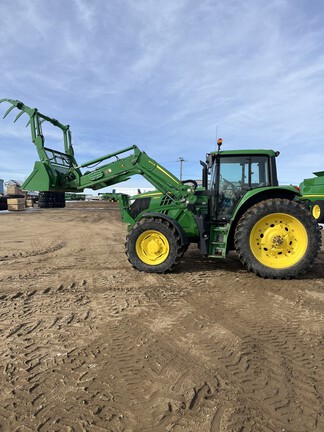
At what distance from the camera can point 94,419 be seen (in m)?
1.91

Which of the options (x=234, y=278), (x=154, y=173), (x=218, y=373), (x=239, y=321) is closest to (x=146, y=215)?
(x=154, y=173)

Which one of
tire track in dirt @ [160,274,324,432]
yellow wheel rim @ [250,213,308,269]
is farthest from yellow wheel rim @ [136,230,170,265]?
tire track in dirt @ [160,274,324,432]

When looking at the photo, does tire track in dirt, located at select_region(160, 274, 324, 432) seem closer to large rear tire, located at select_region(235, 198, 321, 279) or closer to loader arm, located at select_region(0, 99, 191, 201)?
large rear tire, located at select_region(235, 198, 321, 279)

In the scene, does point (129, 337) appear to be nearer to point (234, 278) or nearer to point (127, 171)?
point (234, 278)

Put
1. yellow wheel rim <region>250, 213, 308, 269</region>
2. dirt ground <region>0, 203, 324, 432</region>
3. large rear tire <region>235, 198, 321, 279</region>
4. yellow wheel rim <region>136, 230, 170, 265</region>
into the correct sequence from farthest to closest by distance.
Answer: yellow wheel rim <region>136, 230, 170, 265</region> < yellow wheel rim <region>250, 213, 308, 269</region> < large rear tire <region>235, 198, 321, 279</region> < dirt ground <region>0, 203, 324, 432</region>

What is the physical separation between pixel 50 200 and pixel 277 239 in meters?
21.1

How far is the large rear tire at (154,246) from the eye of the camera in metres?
5.20

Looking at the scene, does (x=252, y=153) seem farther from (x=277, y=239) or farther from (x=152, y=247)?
(x=152, y=247)

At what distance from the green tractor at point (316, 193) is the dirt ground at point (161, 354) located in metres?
9.27

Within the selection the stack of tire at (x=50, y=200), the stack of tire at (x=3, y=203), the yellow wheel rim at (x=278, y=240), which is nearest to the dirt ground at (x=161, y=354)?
A: the yellow wheel rim at (x=278, y=240)

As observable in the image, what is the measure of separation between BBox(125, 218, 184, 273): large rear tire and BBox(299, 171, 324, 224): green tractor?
10194mm

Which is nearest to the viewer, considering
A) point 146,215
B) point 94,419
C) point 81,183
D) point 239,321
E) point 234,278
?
point 94,419

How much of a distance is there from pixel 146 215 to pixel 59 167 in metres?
2.84

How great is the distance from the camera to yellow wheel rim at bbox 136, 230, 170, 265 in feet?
17.4
